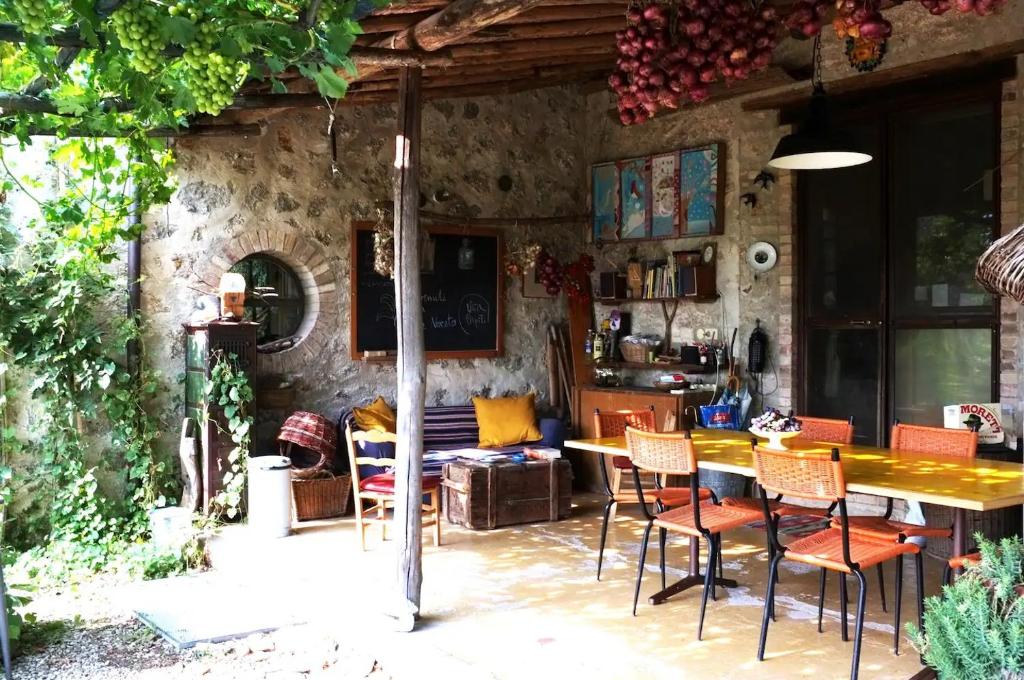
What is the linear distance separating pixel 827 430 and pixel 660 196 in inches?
135

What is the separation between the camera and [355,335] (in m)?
7.34

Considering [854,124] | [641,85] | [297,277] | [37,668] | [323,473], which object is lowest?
[37,668]

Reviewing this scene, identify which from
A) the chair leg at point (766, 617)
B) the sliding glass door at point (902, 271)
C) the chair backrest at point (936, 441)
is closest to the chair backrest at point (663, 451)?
the chair leg at point (766, 617)

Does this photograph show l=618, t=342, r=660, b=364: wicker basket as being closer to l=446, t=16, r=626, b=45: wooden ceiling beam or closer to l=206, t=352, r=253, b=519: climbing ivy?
l=446, t=16, r=626, b=45: wooden ceiling beam

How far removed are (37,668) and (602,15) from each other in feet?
14.2

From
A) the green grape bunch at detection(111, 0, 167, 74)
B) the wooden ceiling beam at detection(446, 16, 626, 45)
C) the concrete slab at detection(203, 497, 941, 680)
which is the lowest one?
the concrete slab at detection(203, 497, 941, 680)

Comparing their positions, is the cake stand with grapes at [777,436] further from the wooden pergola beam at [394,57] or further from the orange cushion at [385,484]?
the wooden pergola beam at [394,57]

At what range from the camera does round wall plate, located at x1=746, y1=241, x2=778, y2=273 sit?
7250 mm

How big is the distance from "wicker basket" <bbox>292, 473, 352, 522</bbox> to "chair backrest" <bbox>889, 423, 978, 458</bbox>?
380 cm

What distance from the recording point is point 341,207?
732 cm

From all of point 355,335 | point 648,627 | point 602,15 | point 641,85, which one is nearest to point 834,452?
point 648,627

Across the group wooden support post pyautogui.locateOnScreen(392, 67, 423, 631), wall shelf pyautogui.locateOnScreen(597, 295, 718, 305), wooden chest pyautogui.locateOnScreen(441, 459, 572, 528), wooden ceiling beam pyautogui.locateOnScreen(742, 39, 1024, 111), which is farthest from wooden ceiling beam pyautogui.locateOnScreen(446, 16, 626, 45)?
wooden chest pyautogui.locateOnScreen(441, 459, 572, 528)

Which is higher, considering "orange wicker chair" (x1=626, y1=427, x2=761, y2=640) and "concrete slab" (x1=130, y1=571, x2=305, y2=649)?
"orange wicker chair" (x1=626, y1=427, x2=761, y2=640)

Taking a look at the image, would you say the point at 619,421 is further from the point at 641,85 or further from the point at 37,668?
the point at 37,668
